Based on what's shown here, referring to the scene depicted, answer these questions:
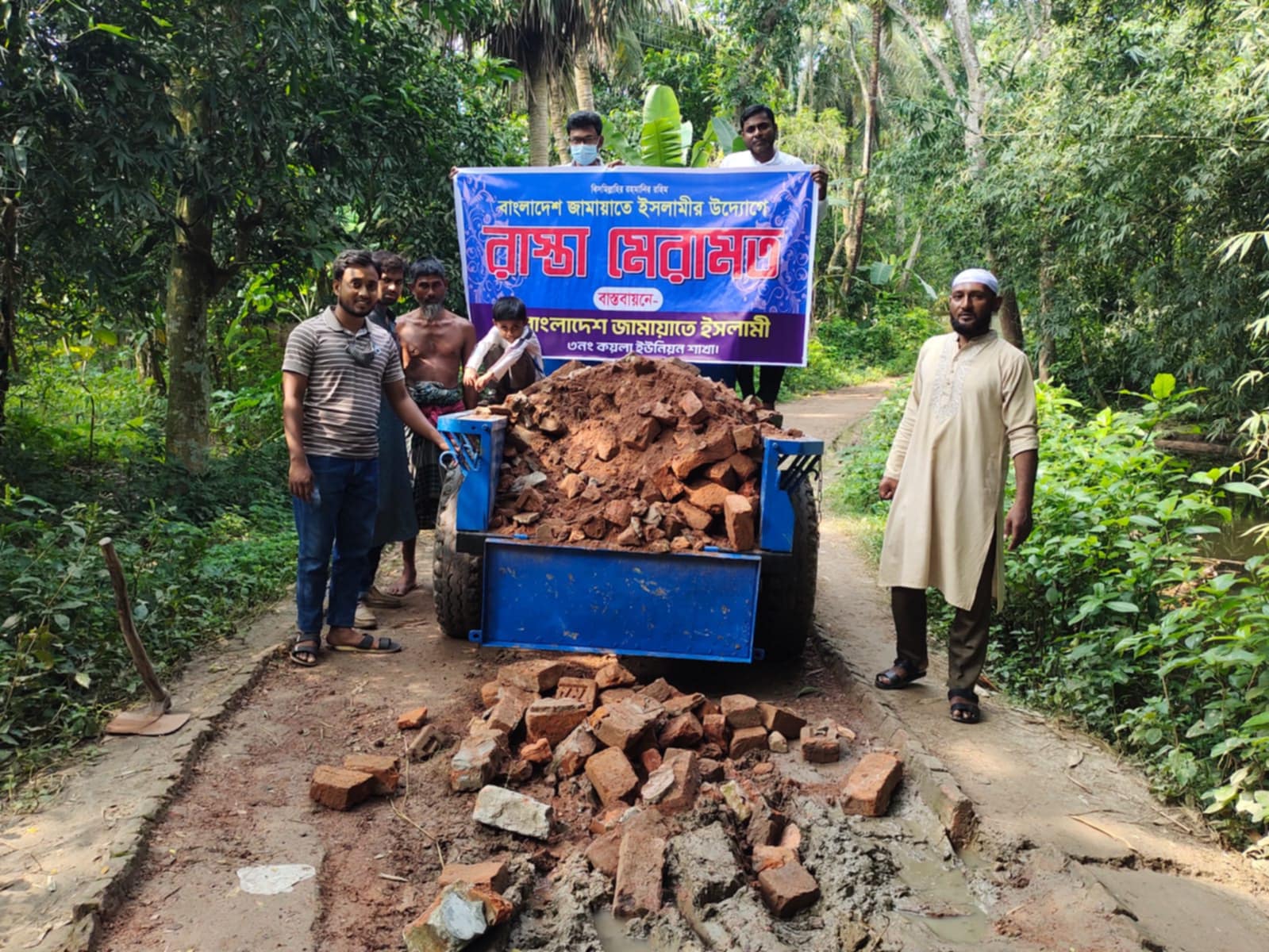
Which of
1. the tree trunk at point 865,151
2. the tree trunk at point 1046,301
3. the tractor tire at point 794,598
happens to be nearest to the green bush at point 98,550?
the tractor tire at point 794,598

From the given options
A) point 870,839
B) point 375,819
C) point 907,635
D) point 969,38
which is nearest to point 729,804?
point 870,839

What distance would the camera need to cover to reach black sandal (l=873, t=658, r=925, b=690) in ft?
14.3

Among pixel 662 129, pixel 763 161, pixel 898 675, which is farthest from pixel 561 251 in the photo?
pixel 662 129

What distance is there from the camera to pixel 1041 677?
4.60 m

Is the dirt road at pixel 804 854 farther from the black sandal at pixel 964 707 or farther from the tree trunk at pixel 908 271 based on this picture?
the tree trunk at pixel 908 271

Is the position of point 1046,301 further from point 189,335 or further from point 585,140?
point 189,335

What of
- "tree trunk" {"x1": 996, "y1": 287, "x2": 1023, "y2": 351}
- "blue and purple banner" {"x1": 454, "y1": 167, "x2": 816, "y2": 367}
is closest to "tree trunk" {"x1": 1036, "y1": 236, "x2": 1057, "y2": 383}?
"tree trunk" {"x1": 996, "y1": 287, "x2": 1023, "y2": 351}

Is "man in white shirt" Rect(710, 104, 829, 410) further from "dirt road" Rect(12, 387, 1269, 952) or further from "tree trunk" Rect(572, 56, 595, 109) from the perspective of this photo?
"tree trunk" Rect(572, 56, 595, 109)

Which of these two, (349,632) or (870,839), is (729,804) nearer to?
(870,839)

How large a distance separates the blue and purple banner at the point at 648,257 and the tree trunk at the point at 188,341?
2501mm

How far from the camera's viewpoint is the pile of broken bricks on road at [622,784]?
2707 mm

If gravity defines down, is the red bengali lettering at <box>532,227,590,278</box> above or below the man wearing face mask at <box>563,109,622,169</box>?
below

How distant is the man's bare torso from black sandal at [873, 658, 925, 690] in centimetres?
287

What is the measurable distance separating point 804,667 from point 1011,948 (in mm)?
2257
